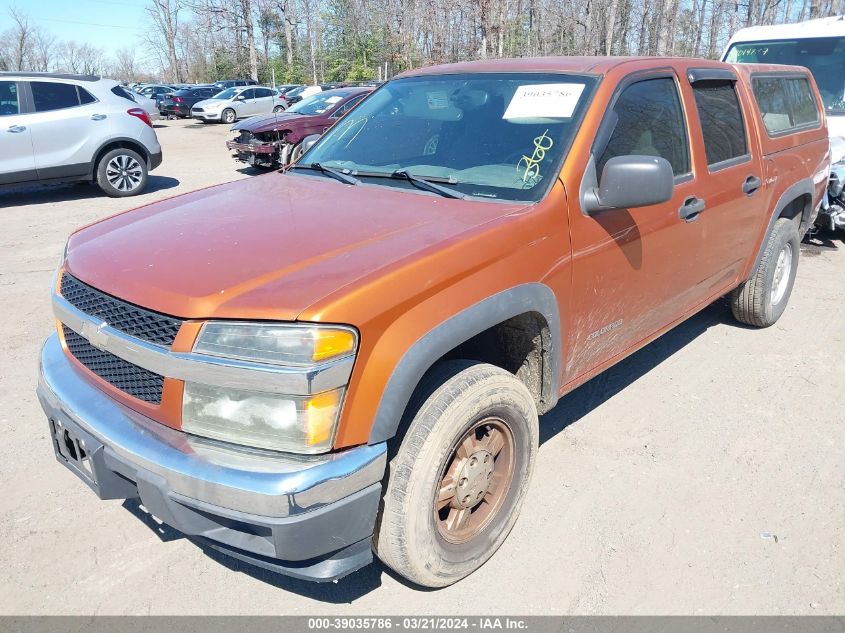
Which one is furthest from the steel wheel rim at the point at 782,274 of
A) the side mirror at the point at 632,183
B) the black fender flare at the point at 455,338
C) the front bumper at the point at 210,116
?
the front bumper at the point at 210,116

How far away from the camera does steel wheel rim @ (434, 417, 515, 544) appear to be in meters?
2.53

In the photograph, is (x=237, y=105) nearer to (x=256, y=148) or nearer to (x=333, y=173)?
(x=256, y=148)

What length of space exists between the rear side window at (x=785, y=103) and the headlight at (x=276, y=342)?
3.66m

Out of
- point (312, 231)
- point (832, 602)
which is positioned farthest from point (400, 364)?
point (832, 602)

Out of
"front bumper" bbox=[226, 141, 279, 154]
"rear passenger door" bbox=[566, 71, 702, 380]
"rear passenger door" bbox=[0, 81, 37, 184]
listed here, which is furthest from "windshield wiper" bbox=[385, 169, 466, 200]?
"front bumper" bbox=[226, 141, 279, 154]

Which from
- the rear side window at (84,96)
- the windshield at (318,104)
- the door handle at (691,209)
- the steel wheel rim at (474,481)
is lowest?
the steel wheel rim at (474,481)

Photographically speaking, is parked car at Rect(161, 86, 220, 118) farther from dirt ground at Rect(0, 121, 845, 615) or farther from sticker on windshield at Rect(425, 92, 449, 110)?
sticker on windshield at Rect(425, 92, 449, 110)

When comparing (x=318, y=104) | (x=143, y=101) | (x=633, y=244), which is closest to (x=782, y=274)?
(x=633, y=244)

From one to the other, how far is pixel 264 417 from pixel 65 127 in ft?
29.9

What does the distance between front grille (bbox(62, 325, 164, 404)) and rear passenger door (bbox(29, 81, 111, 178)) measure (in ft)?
26.2

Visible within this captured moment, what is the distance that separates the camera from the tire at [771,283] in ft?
15.4

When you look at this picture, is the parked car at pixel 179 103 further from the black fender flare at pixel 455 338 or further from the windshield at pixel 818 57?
the black fender flare at pixel 455 338

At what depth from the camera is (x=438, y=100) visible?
3.49 metres

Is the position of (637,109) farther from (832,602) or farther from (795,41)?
(795,41)
